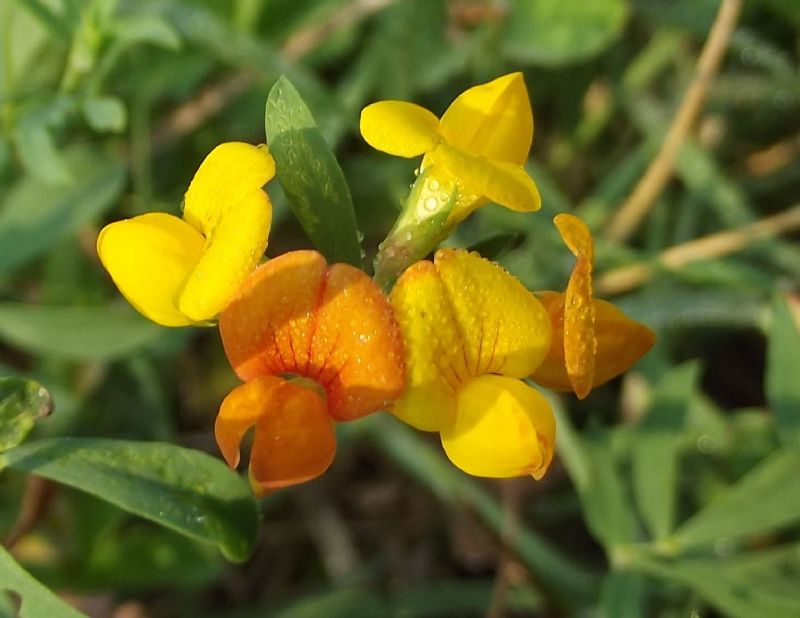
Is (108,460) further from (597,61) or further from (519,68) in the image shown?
(597,61)

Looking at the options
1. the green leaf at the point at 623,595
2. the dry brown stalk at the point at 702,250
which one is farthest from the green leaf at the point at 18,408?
the dry brown stalk at the point at 702,250

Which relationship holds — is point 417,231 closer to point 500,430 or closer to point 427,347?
point 427,347

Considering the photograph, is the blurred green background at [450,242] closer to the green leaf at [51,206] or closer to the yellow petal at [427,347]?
the green leaf at [51,206]

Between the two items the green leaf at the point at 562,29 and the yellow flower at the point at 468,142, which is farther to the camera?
the green leaf at the point at 562,29

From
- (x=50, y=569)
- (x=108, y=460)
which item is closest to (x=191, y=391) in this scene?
(x=50, y=569)

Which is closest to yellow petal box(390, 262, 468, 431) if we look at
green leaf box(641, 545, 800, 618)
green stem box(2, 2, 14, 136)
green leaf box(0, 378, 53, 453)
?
green leaf box(0, 378, 53, 453)

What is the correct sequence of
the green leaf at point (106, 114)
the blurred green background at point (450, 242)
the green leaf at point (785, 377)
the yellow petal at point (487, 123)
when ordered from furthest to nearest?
the blurred green background at point (450, 242)
the green leaf at point (785, 377)
the green leaf at point (106, 114)
the yellow petal at point (487, 123)
